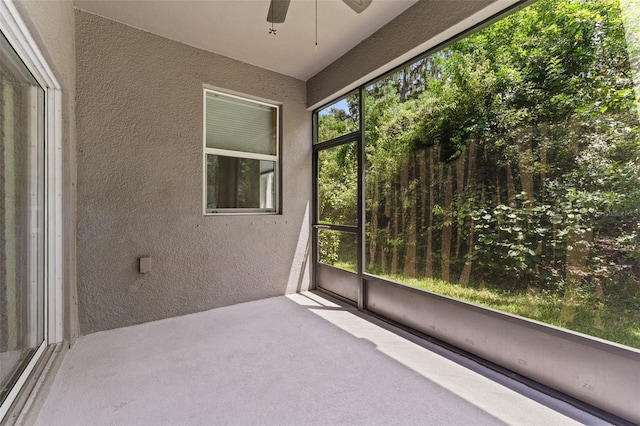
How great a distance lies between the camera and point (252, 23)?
256 centimetres

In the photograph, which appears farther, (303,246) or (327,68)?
(303,246)

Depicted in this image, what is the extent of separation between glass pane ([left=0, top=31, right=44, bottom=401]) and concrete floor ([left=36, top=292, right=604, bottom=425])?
1.19 feet

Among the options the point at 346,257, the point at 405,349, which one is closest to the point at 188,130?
the point at 346,257

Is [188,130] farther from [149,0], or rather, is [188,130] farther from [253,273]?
[253,273]

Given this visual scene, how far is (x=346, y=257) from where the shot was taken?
3.36 m

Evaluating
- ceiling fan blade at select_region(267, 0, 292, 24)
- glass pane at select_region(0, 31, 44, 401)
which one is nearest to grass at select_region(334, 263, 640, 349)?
ceiling fan blade at select_region(267, 0, 292, 24)

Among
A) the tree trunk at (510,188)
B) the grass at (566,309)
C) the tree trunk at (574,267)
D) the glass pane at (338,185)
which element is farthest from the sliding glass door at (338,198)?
the tree trunk at (574,267)

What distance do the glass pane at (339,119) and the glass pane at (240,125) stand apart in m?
0.60

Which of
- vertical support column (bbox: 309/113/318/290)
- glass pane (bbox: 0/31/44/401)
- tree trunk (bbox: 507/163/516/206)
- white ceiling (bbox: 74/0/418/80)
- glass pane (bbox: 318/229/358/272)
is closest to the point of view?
glass pane (bbox: 0/31/44/401)

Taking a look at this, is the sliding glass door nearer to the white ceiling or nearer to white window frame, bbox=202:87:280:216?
white window frame, bbox=202:87:280:216

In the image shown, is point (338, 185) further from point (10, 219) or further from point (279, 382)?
point (10, 219)

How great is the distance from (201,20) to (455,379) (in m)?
3.41

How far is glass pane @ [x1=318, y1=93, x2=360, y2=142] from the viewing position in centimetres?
319

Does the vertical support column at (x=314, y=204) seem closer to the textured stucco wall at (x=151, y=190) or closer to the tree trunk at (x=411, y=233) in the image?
the textured stucco wall at (x=151, y=190)
